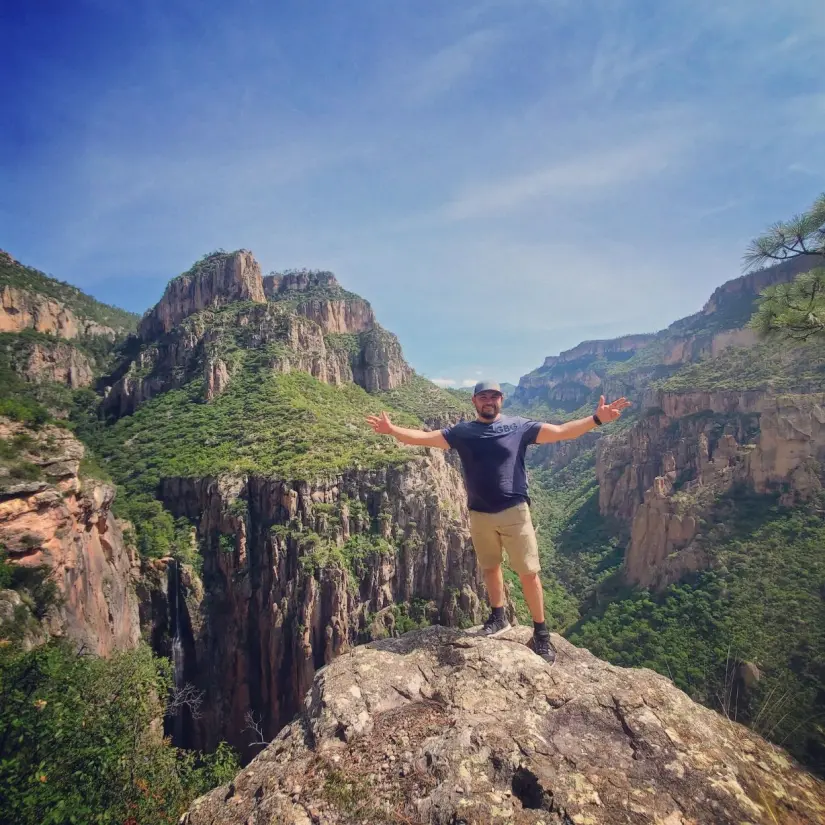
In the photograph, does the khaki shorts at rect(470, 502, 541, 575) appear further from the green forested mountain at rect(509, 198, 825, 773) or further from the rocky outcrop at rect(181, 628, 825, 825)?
the green forested mountain at rect(509, 198, 825, 773)

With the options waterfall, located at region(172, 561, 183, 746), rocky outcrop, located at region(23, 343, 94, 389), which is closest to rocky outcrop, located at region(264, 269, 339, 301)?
rocky outcrop, located at region(23, 343, 94, 389)

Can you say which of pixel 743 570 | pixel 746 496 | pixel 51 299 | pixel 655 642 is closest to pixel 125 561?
pixel 655 642

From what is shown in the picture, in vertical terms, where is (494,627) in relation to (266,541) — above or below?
above

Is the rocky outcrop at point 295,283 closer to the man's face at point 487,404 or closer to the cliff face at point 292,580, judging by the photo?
the cliff face at point 292,580

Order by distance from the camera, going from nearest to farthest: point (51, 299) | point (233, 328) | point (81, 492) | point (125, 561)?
point (81, 492) → point (125, 561) → point (233, 328) → point (51, 299)

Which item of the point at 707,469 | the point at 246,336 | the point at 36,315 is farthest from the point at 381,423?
the point at 36,315

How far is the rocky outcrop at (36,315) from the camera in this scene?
209 feet

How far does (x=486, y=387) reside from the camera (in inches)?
234

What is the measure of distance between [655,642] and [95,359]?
88716 mm

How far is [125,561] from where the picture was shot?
2831 centimetres

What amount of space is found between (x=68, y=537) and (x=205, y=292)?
66136mm

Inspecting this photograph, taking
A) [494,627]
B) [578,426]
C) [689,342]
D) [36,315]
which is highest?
[36,315]

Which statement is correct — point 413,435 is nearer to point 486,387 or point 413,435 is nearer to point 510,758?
point 486,387

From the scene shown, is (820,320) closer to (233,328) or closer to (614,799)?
(614,799)
